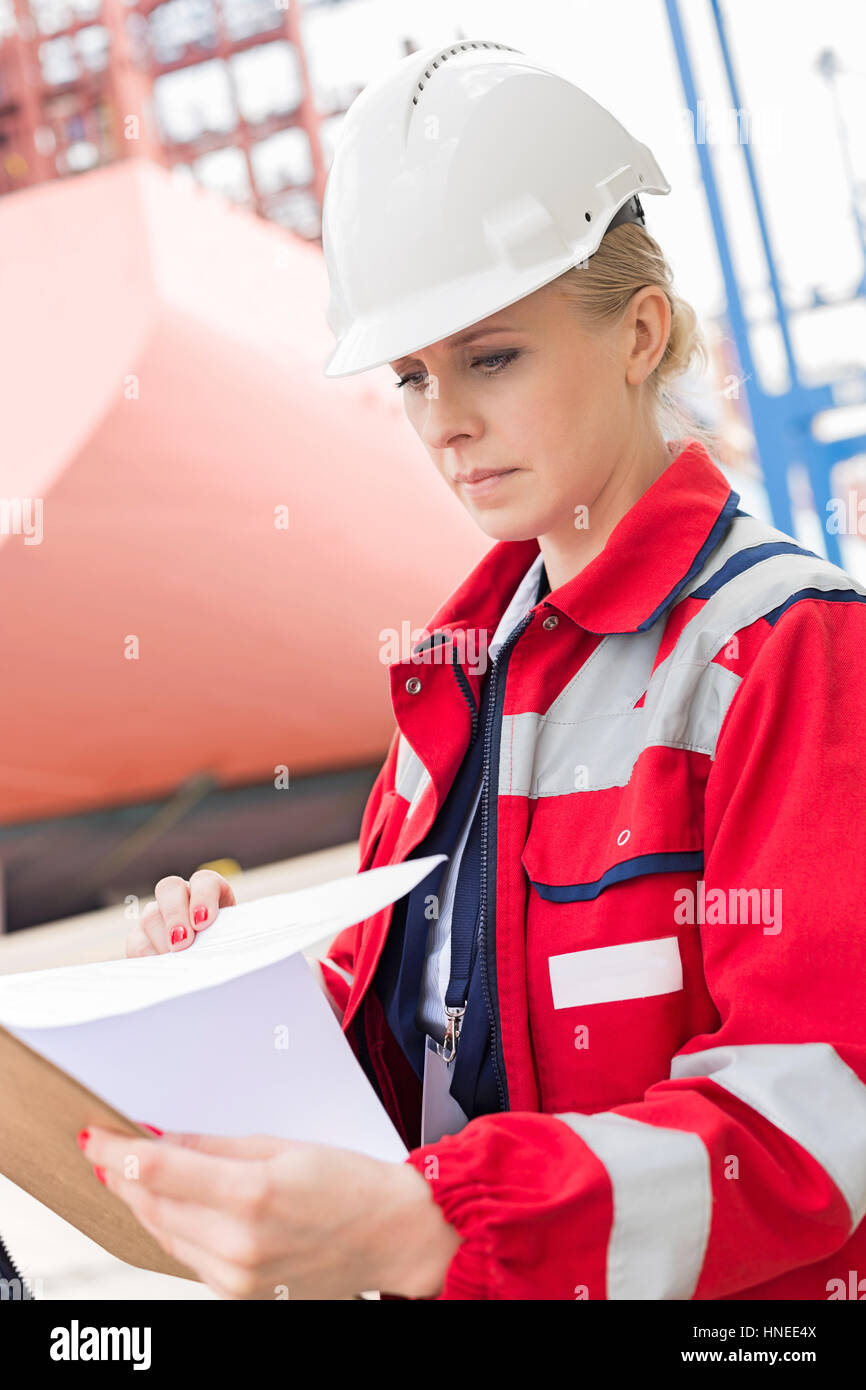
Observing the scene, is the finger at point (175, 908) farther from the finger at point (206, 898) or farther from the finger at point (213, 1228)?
the finger at point (213, 1228)

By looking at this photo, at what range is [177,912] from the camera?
30.3 inches

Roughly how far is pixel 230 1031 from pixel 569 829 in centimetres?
27

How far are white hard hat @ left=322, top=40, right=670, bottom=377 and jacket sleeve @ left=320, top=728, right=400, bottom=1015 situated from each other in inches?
13.9

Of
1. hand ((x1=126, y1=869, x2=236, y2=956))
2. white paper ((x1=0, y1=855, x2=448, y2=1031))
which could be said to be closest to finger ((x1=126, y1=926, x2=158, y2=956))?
hand ((x1=126, y1=869, x2=236, y2=956))

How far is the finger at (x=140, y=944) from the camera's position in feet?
2.55

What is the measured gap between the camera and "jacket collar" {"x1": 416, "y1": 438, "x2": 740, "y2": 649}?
0.76 m

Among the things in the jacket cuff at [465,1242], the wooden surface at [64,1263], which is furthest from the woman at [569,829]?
the wooden surface at [64,1263]

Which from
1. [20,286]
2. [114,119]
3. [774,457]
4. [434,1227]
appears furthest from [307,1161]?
[114,119]

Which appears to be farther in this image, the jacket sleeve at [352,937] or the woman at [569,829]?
the jacket sleeve at [352,937]

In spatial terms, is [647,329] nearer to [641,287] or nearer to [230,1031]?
[641,287]

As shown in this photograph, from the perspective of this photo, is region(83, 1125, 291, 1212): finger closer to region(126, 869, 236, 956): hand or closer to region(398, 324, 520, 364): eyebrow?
region(126, 869, 236, 956): hand

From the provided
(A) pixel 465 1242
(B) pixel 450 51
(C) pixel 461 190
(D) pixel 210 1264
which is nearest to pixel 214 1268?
(D) pixel 210 1264

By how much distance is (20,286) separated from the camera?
117 inches

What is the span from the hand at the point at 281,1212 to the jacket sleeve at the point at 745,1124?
2cm
